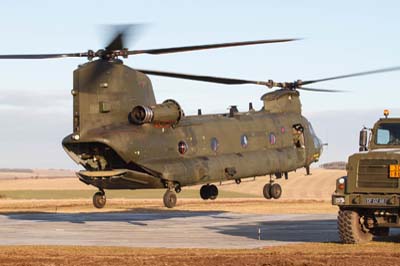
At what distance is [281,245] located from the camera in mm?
25734

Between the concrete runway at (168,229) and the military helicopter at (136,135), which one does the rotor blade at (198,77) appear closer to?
the military helicopter at (136,135)

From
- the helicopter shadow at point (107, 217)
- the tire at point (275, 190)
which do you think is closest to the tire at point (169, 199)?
the helicopter shadow at point (107, 217)

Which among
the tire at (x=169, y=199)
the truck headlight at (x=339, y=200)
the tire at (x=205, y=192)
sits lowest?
the truck headlight at (x=339, y=200)

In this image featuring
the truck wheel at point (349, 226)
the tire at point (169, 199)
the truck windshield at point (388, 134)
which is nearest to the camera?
the truck wheel at point (349, 226)

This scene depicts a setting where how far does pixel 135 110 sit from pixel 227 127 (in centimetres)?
493

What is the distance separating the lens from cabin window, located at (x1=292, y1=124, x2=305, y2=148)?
38.4 m

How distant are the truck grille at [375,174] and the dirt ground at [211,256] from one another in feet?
5.49

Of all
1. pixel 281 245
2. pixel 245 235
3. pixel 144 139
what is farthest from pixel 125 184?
pixel 281 245

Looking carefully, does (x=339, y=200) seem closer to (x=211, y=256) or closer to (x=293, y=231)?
(x=211, y=256)

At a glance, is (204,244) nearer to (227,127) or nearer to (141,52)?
(141,52)

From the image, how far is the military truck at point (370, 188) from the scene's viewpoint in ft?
76.9

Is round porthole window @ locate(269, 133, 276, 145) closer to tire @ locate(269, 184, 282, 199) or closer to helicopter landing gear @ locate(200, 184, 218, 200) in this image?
tire @ locate(269, 184, 282, 199)

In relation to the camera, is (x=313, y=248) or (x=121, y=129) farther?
(x=121, y=129)

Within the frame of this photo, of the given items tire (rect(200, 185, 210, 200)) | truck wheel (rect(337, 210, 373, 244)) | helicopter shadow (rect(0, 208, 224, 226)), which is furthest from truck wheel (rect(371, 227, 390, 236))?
helicopter shadow (rect(0, 208, 224, 226))
